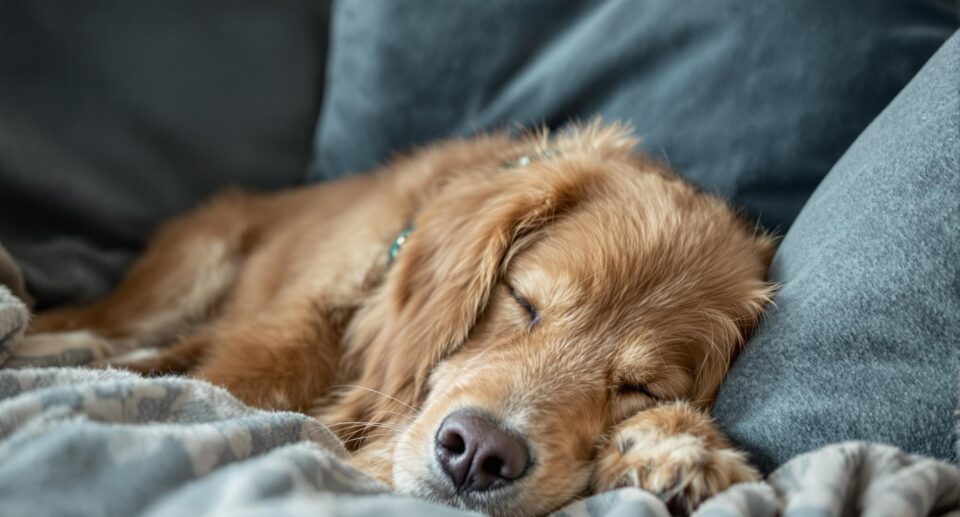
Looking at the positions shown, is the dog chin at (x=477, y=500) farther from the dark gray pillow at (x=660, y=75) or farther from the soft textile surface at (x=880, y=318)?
the dark gray pillow at (x=660, y=75)

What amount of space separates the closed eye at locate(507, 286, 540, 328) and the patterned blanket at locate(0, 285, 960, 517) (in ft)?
1.40

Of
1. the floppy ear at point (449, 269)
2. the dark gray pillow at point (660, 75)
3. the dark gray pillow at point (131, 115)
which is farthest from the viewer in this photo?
the dark gray pillow at point (131, 115)

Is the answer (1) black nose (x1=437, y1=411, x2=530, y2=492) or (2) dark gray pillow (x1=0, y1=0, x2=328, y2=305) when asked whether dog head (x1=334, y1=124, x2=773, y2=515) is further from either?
(2) dark gray pillow (x1=0, y1=0, x2=328, y2=305)

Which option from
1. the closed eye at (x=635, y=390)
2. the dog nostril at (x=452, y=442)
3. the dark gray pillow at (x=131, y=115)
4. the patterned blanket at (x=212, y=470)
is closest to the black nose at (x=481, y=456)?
the dog nostril at (x=452, y=442)

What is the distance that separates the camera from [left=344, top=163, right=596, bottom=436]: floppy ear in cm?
158

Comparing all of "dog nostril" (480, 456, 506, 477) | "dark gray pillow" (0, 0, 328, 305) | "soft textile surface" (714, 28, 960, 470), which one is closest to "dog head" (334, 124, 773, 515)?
"dog nostril" (480, 456, 506, 477)

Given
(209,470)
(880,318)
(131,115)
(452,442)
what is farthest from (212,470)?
(131,115)

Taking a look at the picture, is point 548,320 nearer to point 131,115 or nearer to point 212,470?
point 212,470

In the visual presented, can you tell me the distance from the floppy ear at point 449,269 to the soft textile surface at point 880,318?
49 cm

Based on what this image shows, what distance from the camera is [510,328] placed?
156 cm

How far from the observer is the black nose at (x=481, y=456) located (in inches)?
49.2

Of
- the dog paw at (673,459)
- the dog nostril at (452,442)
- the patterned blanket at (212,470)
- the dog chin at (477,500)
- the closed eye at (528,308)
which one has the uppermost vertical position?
the patterned blanket at (212,470)

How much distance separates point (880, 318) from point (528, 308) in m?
0.62

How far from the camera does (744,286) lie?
152cm
